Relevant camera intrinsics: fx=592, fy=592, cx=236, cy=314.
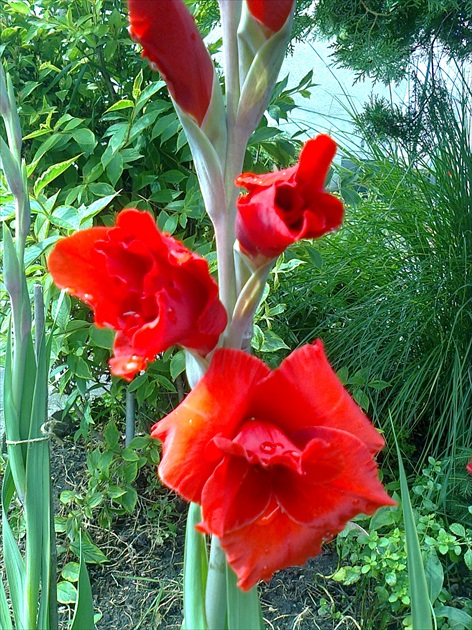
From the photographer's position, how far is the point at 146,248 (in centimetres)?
34

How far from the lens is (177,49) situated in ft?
1.26

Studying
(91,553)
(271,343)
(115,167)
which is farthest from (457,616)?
(115,167)

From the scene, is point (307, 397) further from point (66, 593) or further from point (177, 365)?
point (66, 593)

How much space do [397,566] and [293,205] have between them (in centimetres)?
86

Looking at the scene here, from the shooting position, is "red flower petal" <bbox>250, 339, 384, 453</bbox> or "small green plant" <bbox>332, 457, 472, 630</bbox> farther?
"small green plant" <bbox>332, 457, 472, 630</bbox>

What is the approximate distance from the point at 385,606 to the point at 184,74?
3.52 ft

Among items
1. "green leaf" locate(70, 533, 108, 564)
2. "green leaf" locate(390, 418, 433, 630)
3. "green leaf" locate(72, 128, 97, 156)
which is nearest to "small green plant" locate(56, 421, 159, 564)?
"green leaf" locate(70, 533, 108, 564)

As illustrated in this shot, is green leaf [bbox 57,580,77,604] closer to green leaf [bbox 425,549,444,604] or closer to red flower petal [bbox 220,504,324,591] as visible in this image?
green leaf [bbox 425,549,444,604]

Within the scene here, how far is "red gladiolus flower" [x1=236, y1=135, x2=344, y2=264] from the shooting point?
0.36 metres

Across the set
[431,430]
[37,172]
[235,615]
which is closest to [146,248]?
[235,615]

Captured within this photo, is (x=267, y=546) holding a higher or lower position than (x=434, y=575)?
higher

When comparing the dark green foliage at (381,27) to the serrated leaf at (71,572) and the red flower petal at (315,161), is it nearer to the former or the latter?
the red flower petal at (315,161)

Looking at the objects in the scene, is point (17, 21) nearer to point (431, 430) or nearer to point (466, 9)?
point (466, 9)

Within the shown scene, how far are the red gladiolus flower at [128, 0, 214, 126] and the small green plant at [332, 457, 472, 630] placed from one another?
0.84m
